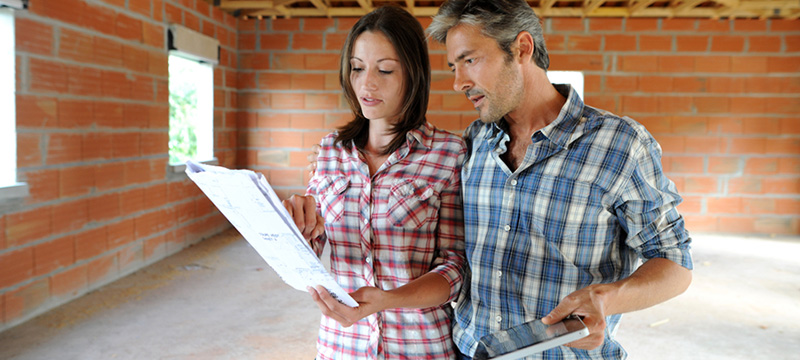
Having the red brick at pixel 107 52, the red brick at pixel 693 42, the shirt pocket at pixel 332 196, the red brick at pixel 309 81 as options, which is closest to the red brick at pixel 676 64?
the red brick at pixel 693 42

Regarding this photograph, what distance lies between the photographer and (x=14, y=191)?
2980mm

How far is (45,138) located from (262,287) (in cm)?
165

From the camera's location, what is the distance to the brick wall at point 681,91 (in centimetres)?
611

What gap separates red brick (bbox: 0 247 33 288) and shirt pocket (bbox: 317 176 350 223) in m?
2.53

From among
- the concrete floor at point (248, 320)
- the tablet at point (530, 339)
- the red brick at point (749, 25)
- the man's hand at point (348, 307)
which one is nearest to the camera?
the tablet at point (530, 339)

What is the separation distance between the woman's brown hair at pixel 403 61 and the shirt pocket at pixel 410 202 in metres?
0.11

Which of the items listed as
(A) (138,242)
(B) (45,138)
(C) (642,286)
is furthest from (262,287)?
(C) (642,286)

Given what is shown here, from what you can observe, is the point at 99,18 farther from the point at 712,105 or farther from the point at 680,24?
the point at 712,105

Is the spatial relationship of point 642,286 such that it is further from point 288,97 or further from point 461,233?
point 288,97

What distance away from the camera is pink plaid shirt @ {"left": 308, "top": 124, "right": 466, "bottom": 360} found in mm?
1227

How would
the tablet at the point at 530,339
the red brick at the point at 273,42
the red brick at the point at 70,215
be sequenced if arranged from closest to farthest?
the tablet at the point at 530,339 → the red brick at the point at 70,215 → the red brick at the point at 273,42

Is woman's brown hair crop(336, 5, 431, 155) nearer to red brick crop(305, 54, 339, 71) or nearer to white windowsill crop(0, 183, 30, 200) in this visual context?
white windowsill crop(0, 183, 30, 200)

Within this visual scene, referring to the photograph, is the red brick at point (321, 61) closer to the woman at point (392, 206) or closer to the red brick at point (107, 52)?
the red brick at point (107, 52)

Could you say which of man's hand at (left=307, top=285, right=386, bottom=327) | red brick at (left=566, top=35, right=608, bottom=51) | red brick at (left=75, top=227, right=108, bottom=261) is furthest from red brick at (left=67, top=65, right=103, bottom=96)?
red brick at (left=566, top=35, right=608, bottom=51)
